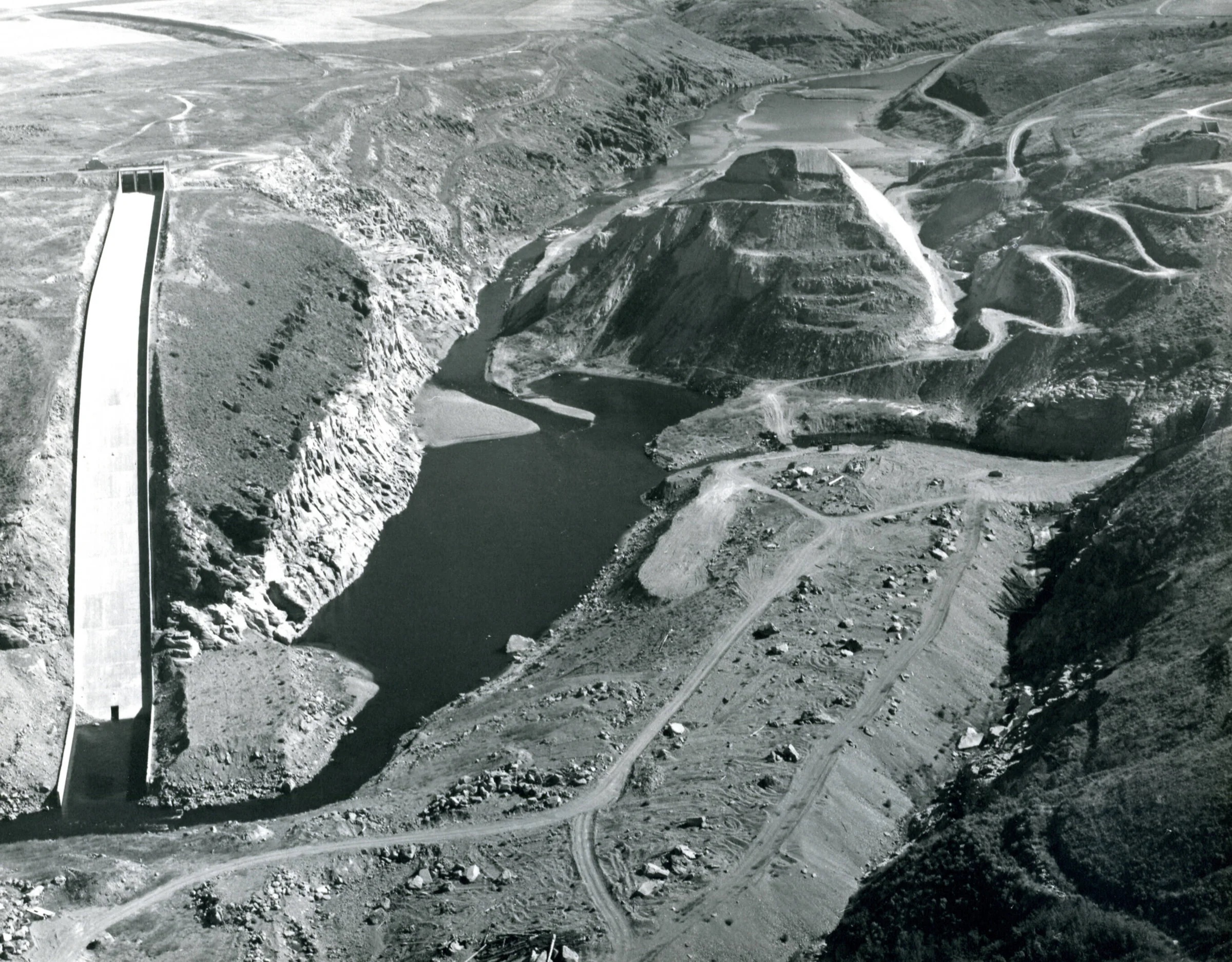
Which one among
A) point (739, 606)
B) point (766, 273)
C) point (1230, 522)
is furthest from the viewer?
point (766, 273)

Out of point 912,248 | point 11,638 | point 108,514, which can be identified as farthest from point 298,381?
point 912,248

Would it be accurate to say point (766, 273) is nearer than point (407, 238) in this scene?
Yes

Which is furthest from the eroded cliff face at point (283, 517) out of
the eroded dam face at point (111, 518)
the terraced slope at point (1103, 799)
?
the terraced slope at point (1103, 799)

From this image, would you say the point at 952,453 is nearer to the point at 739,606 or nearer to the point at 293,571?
the point at 739,606

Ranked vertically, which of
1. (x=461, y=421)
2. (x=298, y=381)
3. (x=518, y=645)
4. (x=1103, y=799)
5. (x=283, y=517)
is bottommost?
(x=518, y=645)

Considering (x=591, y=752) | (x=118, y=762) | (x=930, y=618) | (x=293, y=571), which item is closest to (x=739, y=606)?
(x=930, y=618)

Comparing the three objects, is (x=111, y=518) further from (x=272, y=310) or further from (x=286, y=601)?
(x=272, y=310)

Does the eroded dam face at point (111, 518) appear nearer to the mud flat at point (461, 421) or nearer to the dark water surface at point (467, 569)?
the dark water surface at point (467, 569)
